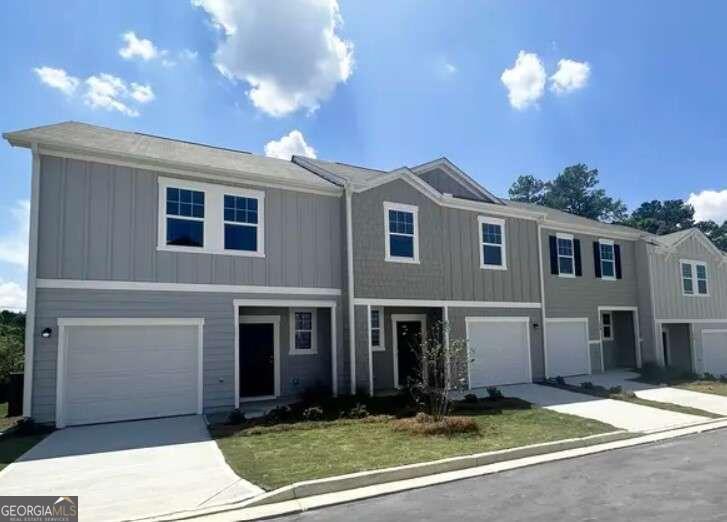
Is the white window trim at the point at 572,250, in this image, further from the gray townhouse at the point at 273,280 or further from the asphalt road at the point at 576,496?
the asphalt road at the point at 576,496

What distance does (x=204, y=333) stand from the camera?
12547 mm

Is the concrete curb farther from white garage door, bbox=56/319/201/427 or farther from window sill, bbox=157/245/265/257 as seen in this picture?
window sill, bbox=157/245/265/257

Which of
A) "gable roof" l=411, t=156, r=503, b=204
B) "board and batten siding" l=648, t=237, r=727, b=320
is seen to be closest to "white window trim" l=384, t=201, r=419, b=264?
"gable roof" l=411, t=156, r=503, b=204

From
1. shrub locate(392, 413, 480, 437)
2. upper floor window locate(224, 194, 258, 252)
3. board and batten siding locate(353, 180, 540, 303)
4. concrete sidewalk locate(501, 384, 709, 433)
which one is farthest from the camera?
board and batten siding locate(353, 180, 540, 303)

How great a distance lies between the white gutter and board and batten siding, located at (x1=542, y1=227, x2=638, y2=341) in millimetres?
15776

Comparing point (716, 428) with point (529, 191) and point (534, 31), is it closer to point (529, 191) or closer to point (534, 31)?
point (534, 31)

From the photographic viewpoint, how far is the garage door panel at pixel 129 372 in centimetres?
1121

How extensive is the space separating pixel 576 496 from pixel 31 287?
10591mm

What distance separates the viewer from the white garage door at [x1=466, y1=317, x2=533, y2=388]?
17.1 meters

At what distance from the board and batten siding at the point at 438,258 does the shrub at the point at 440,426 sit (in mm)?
4713

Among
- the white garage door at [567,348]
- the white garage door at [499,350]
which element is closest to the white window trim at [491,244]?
the white garage door at [499,350]

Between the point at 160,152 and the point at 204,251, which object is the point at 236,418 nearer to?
the point at 204,251

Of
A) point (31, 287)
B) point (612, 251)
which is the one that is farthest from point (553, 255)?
point (31, 287)

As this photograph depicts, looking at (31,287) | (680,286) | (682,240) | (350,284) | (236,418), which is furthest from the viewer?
(682,240)
